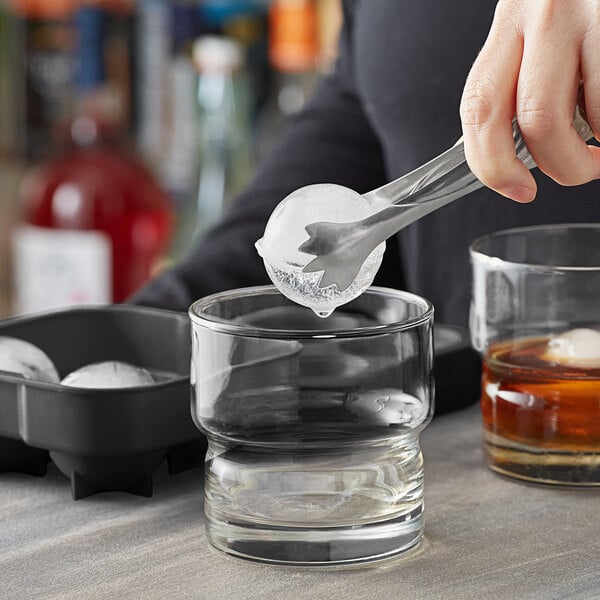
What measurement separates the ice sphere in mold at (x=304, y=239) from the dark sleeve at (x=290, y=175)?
0.34 metres

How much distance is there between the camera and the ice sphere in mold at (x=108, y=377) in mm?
641

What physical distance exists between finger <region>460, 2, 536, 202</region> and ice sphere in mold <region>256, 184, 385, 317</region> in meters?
0.05

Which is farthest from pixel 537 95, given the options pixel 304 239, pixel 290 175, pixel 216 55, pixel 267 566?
pixel 216 55

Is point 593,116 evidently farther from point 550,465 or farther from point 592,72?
point 550,465

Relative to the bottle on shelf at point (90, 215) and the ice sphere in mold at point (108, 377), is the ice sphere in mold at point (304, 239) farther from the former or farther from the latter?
the bottle on shelf at point (90, 215)

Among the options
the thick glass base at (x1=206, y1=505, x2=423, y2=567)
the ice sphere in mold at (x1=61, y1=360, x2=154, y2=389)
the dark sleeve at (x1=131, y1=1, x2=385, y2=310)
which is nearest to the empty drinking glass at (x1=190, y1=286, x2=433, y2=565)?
the thick glass base at (x1=206, y1=505, x2=423, y2=567)

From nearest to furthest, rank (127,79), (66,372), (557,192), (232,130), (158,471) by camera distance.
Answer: (158,471) < (66,372) < (557,192) < (232,130) < (127,79)

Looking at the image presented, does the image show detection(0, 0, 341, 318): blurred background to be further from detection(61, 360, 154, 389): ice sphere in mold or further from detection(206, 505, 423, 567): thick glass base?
detection(206, 505, 423, 567): thick glass base

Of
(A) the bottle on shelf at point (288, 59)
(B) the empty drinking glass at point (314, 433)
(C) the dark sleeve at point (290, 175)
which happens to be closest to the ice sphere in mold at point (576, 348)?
(B) the empty drinking glass at point (314, 433)

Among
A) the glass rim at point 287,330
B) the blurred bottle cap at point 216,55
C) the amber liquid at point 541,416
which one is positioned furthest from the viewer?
the blurred bottle cap at point 216,55

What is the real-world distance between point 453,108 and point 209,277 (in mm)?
Answer: 216

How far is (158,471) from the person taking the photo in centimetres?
65

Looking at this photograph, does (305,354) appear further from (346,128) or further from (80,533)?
(346,128)

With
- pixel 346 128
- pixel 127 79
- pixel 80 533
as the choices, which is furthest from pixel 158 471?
pixel 127 79
